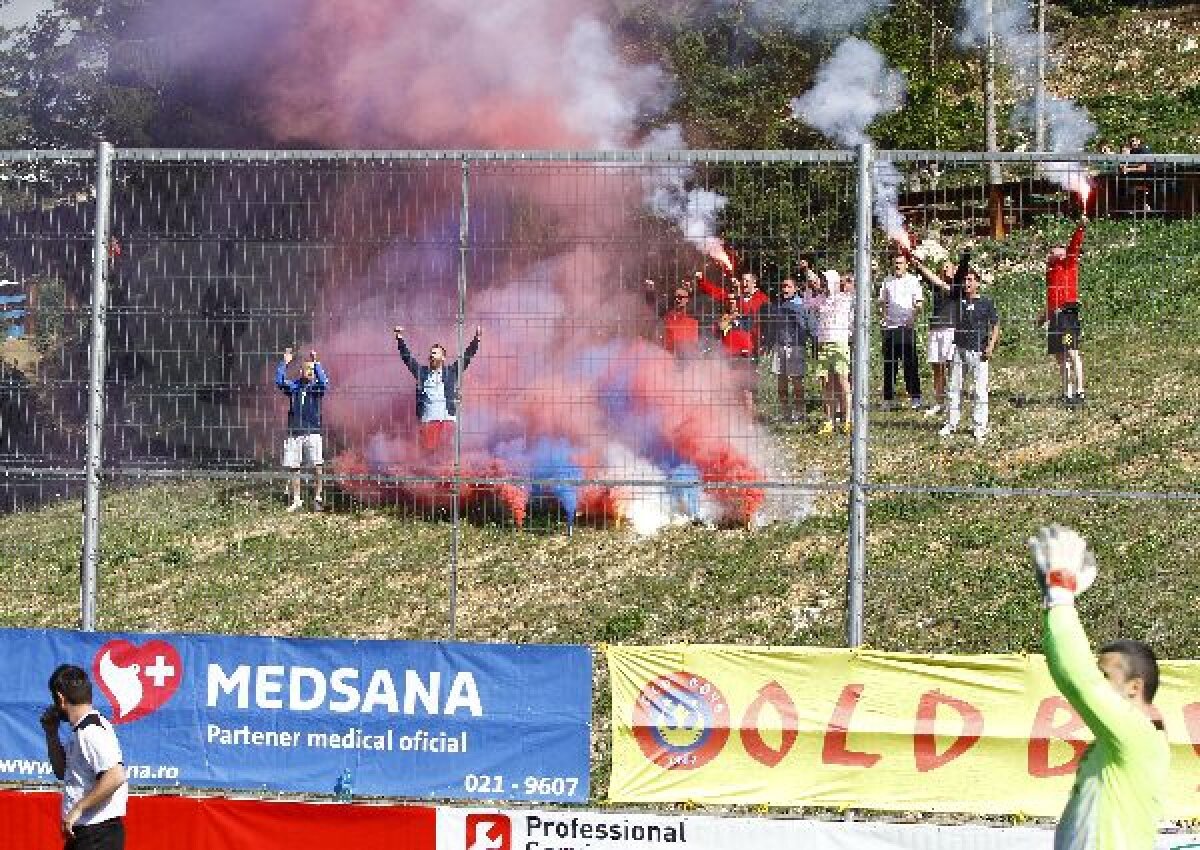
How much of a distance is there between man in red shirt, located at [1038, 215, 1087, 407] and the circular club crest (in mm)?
3889

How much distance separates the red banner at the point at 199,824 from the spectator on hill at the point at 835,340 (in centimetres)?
361

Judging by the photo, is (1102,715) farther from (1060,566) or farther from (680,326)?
(680,326)

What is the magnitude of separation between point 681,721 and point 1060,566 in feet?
18.6

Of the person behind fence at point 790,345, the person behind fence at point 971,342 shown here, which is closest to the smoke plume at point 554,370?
the person behind fence at point 790,345

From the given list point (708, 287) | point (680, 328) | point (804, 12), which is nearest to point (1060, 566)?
point (680, 328)

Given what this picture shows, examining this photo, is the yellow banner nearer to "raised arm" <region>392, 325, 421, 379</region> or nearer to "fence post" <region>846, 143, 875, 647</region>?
"fence post" <region>846, 143, 875, 647</region>

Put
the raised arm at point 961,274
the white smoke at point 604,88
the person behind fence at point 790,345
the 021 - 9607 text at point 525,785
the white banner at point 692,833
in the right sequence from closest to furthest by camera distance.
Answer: the white banner at point 692,833 → the 021 - 9607 text at point 525,785 → the person behind fence at point 790,345 → the raised arm at point 961,274 → the white smoke at point 604,88

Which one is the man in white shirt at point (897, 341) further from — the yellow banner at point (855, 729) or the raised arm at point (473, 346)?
the raised arm at point (473, 346)

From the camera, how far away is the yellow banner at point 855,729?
10836 millimetres

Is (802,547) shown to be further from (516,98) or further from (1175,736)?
(516,98)

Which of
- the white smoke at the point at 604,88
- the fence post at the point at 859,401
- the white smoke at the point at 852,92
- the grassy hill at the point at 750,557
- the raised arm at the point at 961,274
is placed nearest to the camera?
the fence post at the point at 859,401

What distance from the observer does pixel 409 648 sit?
11.5 metres

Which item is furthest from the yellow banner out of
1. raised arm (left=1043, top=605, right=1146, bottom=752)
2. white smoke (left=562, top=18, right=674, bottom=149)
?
white smoke (left=562, top=18, right=674, bottom=149)

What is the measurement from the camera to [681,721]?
11.2 meters
